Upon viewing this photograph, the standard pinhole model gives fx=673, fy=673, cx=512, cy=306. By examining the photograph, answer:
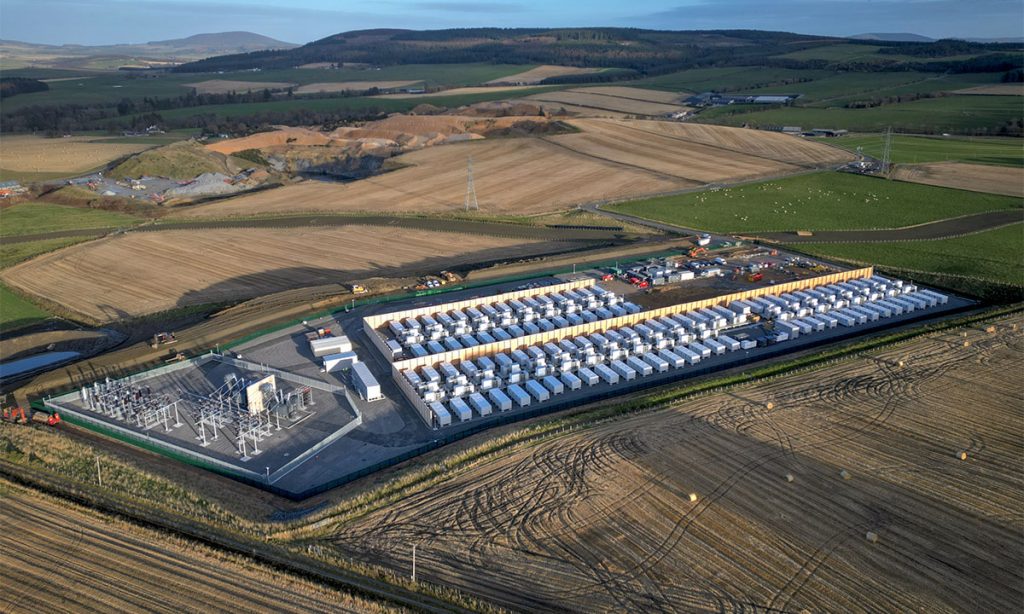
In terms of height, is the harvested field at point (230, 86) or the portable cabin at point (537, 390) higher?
the harvested field at point (230, 86)

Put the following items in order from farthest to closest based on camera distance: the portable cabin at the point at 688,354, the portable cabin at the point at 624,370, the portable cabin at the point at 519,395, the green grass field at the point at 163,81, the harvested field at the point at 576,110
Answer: the green grass field at the point at 163,81, the harvested field at the point at 576,110, the portable cabin at the point at 688,354, the portable cabin at the point at 624,370, the portable cabin at the point at 519,395

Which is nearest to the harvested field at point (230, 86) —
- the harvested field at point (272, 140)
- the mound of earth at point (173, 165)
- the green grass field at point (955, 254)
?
the harvested field at point (272, 140)

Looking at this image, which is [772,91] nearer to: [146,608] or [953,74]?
[953,74]

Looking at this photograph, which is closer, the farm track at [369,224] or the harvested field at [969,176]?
the farm track at [369,224]

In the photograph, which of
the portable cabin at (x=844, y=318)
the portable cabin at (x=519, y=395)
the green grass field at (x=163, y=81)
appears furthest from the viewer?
the green grass field at (x=163, y=81)

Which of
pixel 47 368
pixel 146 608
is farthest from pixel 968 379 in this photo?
pixel 47 368

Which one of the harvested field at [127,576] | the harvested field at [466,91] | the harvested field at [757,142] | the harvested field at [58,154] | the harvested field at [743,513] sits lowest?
the harvested field at [743,513]

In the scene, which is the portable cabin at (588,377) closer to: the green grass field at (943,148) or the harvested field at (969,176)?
the harvested field at (969,176)

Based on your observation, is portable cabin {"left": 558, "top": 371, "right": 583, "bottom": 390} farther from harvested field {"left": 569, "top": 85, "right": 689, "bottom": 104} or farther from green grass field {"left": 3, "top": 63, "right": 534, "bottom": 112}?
green grass field {"left": 3, "top": 63, "right": 534, "bottom": 112}
